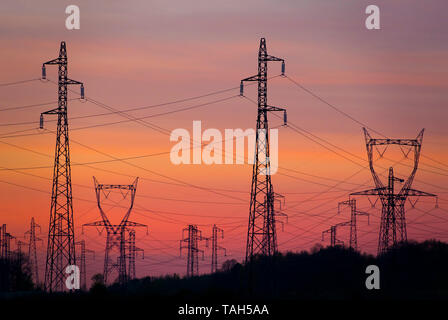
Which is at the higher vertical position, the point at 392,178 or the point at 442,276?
the point at 392,178

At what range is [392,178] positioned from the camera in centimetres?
11319

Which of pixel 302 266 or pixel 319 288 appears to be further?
pixel 302 266

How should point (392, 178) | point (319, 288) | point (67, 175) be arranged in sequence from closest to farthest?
1. point (67, 175)
2. point (392, 178)
3. point (319, 288)

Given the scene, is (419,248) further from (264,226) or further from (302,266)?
(264,226)

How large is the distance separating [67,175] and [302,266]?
12294cm

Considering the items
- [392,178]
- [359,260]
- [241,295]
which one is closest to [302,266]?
[359,260]

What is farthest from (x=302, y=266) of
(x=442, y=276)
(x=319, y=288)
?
(x=442, y=276)

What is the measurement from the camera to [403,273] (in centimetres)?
15662
